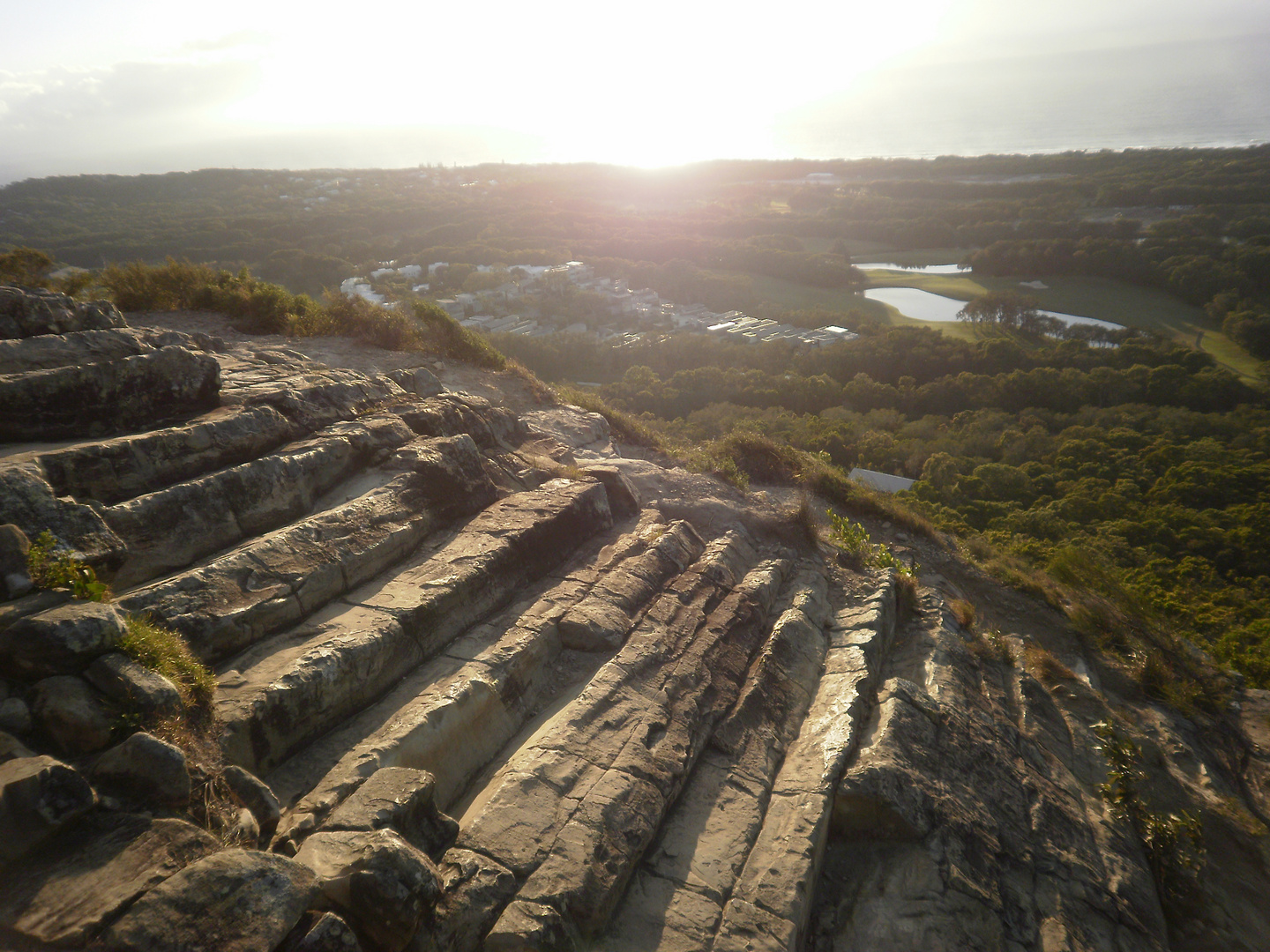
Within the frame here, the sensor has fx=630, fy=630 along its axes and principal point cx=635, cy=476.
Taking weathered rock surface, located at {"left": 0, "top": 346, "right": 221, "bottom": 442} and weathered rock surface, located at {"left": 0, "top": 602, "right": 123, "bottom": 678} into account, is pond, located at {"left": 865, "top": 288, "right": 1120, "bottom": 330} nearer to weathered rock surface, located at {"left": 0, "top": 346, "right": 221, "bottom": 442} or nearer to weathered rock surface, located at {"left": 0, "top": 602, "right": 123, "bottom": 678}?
weathered rock surface, located at {"left": 0, "top": 346, "right": 221, "bottom": 442}

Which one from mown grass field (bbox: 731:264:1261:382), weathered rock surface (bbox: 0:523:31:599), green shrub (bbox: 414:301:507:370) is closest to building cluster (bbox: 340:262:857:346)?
mown grass field (bbox: 731:264:1261:382)

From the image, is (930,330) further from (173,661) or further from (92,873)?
(92,873)

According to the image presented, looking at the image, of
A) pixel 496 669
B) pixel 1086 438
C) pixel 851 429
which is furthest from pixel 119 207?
pixel 1086 438

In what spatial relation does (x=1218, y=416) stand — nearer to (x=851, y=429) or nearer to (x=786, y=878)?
(x=851, y=429)

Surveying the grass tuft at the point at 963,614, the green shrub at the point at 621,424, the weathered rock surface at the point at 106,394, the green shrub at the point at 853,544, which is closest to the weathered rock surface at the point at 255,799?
the weathered rock surface at the point at 106,394

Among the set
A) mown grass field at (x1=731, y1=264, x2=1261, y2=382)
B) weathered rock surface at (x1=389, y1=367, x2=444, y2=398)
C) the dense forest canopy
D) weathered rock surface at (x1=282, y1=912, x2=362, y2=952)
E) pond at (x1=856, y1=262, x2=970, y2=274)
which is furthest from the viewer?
pond at (x1=856, y1=262, x2=970, y2=274)

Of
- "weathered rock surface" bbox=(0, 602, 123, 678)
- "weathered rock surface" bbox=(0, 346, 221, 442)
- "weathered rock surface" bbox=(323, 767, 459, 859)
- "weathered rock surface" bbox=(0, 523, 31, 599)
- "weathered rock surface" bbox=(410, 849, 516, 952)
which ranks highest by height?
"weathered rock surface" bbox=(0, 346, 221, 442)

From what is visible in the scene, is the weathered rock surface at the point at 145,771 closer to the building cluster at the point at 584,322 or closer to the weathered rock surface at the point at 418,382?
the weathered rock surface at the point at 418,382
